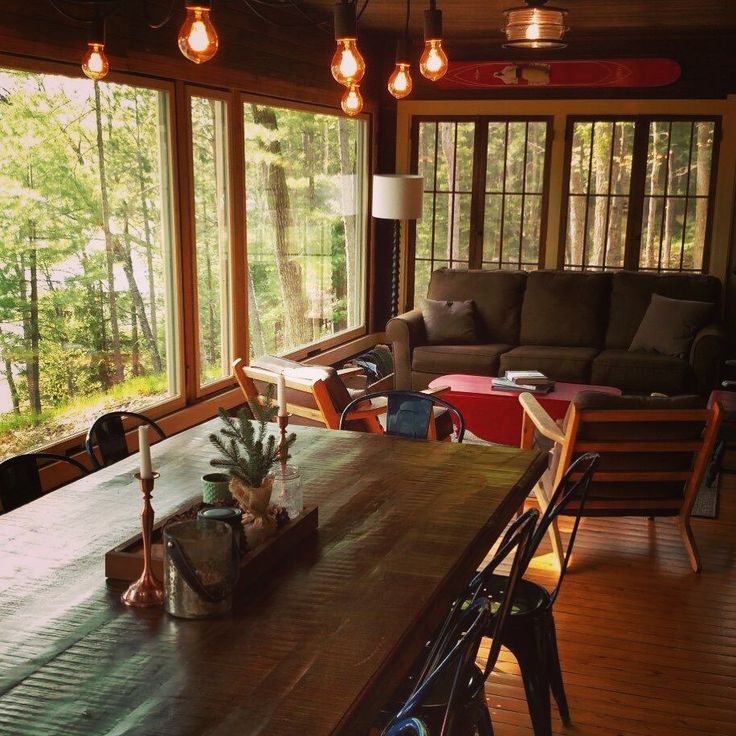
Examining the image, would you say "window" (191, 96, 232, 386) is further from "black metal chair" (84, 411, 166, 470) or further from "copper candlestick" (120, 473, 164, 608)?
"copper candlestick" (120, 473, 164, 608)

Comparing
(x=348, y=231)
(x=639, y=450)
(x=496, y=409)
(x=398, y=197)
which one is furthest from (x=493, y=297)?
(x=639, y=450)

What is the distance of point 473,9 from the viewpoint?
21.2 feet

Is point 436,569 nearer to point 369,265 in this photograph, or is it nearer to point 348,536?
point 348,536

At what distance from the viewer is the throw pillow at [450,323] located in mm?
7359

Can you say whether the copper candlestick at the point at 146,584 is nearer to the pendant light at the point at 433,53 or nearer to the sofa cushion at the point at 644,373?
the pendant light at the point at 433,53

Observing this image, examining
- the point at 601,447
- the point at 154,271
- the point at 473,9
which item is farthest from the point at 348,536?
the point at 473,9

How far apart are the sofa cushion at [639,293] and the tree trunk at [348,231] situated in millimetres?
2253

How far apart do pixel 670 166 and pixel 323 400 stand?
4.65 metres

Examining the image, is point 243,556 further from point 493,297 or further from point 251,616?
point 493,297

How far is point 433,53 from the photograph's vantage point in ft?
10.9

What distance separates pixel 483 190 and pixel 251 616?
6806 mm

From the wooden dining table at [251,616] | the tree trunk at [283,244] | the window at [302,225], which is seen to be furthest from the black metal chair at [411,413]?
the tree trunk at [283,244]

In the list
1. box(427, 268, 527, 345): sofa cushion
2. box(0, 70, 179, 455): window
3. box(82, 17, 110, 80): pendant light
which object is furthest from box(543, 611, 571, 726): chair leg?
box(427, 268, 527, 345): sofa cushion

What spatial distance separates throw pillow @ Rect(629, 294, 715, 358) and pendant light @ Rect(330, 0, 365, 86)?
14.8 feet
